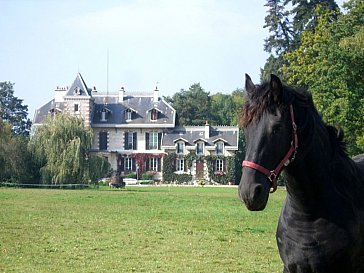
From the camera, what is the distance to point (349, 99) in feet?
Answer: 110

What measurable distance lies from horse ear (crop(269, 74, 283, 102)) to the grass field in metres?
6.49

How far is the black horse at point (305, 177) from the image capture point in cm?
430

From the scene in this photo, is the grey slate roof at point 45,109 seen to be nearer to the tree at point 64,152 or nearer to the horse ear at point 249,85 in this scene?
the tree at point 64,152

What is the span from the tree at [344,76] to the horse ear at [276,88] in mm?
28687

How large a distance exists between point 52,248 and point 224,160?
63006 millimetres

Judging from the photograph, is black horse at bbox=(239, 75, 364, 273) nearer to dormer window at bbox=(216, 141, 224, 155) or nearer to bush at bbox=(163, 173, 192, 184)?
bush at bbox=(163, 173, 192, 184)

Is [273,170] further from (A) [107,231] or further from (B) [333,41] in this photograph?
(B) [333,41]

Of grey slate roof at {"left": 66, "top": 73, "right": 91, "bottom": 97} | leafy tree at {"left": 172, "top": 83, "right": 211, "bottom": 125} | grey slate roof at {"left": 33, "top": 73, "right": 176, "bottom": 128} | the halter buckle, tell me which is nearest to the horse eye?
the halter buckle

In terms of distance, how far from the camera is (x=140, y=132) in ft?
266

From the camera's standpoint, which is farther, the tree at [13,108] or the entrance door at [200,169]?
the tree at [13,108]

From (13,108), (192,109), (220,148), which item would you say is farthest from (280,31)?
(13,108)

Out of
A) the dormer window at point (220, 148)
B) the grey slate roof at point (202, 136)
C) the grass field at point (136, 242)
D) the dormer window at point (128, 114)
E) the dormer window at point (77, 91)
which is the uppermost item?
the dormer window at point (77, 91)

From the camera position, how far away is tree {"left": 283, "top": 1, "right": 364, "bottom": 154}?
33688mm

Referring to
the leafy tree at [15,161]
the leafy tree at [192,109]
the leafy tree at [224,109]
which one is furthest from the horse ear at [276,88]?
the leafy tree at [224,109]
